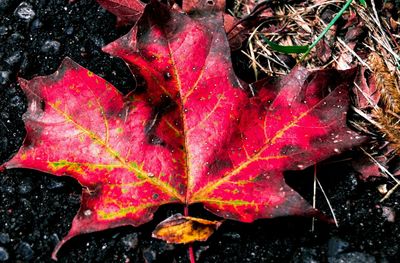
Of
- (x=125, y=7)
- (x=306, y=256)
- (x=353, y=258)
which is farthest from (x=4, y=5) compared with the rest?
(x=353, y=258)

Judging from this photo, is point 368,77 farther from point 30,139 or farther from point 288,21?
point 30,139

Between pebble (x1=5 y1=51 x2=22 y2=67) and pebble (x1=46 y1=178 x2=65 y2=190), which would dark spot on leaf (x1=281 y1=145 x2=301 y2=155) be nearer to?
pebble (x1=46 y1=178 x2=65 y2=190)

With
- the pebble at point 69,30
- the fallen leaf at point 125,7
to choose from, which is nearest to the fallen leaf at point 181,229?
the fallen leaf at point 125,7

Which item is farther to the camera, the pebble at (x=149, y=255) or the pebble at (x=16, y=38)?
the pebble at (x=16, y=38)

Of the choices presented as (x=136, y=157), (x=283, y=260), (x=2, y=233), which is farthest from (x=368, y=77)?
(x=2, y=233)

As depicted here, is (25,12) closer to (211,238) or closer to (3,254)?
(3,254)

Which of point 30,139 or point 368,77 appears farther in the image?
point 368,77

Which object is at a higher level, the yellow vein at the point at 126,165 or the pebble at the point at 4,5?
the pebble at the point at 4,5

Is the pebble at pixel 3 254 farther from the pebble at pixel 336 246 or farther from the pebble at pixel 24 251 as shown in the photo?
the pebble at pixel 336 246
